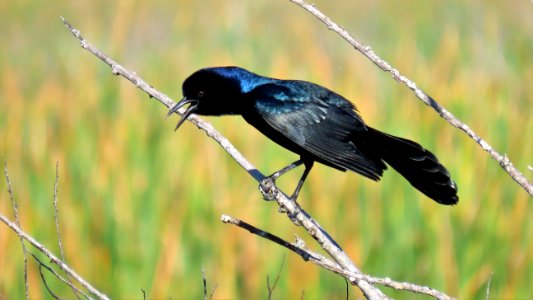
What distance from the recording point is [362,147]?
3791 mm

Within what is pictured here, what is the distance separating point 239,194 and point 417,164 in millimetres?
1845

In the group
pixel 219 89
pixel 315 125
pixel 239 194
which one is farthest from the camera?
pixel 239 194

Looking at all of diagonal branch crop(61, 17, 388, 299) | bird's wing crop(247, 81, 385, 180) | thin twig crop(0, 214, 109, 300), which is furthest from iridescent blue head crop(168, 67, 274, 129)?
thin twig crop(0, 214, 109, 300)

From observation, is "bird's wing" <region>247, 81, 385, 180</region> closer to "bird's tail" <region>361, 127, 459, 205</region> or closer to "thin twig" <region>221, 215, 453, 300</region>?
"bird's tail" <region>361, 127, 459, 205</region>

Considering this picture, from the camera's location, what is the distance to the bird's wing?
3668mm

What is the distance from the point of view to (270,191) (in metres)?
3.57

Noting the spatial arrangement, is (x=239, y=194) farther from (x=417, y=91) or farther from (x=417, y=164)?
(x=417, y=91)

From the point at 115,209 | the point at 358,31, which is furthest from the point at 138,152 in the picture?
the point at 358,31

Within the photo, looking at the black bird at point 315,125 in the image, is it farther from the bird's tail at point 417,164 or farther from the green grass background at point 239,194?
the green grass background at point 239,194

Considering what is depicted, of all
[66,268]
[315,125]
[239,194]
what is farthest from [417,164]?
[239,194]

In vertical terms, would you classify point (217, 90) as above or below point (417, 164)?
above

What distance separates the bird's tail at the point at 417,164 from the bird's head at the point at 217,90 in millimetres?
533

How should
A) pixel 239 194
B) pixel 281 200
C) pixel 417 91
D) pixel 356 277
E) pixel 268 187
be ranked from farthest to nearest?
pixel 239 194 → pixel 268 187 → pixel 281 200 → pixel 417 91 → pixel 356 277

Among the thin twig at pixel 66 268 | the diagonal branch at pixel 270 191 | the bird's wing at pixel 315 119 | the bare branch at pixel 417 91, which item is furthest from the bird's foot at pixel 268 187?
the thin twig at pixel 66 268
